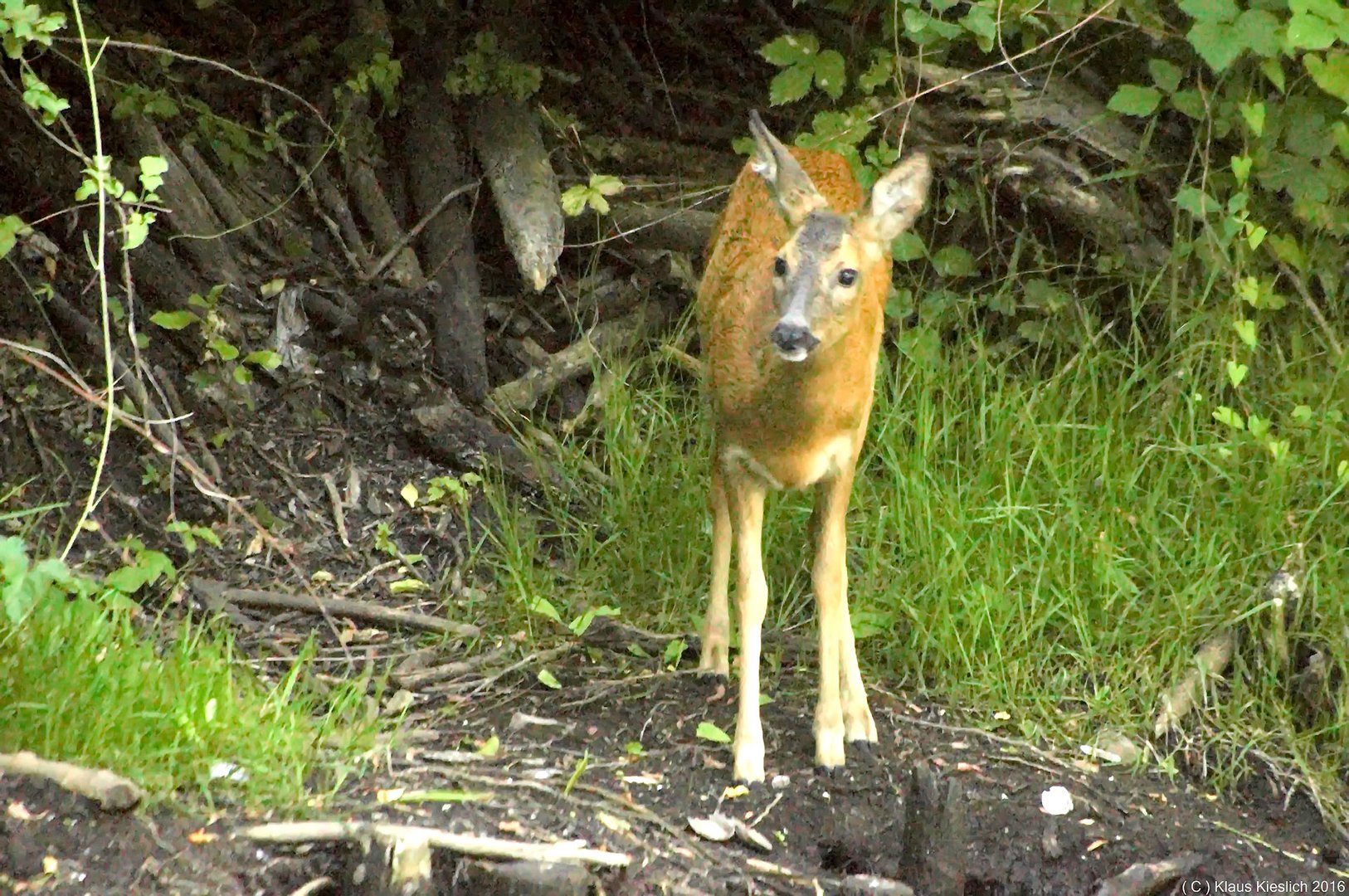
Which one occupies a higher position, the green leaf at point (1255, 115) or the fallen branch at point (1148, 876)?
the green leaf at point (1255, 115)

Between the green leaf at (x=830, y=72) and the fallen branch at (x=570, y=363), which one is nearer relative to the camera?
the green leaf at (x=830, y=72)

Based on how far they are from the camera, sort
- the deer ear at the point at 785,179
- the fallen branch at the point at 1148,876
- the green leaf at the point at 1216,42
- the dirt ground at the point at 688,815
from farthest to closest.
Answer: the green leaf at the point at 1216,42, the deer ear at the point at 785,179, the fallen branch at the point at 1148,876, the dirt ground at the point at 688,815

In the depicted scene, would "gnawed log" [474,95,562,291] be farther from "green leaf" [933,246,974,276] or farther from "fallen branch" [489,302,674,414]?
"green leaf" [933,246,974,276]

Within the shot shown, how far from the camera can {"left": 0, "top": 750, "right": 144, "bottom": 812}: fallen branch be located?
3.32 metres

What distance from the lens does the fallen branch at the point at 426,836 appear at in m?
3.35

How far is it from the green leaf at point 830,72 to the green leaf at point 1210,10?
1.09 meters

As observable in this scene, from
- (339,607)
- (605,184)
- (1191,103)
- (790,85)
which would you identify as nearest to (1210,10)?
(1191,103)

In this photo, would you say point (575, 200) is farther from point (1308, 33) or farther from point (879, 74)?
point (1308, 33)

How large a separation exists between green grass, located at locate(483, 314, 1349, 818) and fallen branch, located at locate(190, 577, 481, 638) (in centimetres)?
25

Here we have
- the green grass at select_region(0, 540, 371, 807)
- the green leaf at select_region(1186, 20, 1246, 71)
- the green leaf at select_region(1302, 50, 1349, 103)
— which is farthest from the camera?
the green leaf at select_region(1302, 50, 1349, 103)

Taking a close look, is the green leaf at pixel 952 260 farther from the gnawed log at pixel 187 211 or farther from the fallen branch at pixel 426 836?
the fallen branch at pixel 426 836

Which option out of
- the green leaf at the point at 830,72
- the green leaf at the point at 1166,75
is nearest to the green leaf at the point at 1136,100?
the green leaf at the point at 1166,75

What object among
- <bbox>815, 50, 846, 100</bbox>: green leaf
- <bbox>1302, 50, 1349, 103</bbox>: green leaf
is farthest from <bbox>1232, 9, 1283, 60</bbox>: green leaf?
<bbox>815, 50, 846, 100</bbox>: green leaf

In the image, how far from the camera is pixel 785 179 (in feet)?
14.0
